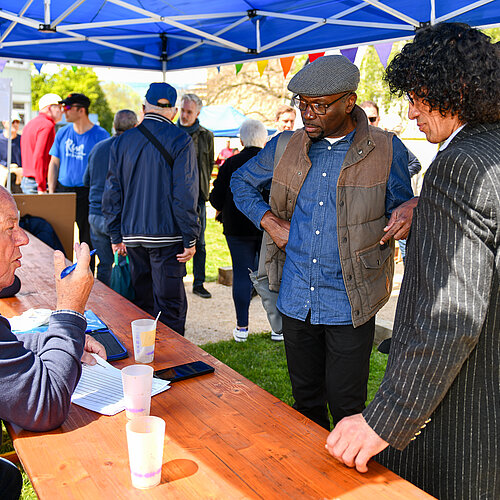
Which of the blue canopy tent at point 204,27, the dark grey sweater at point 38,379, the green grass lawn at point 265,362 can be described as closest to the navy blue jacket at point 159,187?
the green grass lawn at point 265,362

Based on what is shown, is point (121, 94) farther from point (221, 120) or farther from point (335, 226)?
point (335, 226)

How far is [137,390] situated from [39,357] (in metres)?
0.29

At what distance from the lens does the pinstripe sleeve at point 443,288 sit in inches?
45.3

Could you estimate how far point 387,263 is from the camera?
2518mm

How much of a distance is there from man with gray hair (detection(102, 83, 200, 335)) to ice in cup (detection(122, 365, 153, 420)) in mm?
2523

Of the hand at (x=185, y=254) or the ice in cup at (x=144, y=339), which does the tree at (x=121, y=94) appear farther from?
the ice in cup at (x=144, y=339)

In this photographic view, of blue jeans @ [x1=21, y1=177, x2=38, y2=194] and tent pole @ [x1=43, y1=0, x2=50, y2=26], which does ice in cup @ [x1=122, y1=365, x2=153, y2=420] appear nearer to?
tent pole @ [x1=43, y1=0, x2=50, y2=26]

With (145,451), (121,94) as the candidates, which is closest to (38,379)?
(145,451)

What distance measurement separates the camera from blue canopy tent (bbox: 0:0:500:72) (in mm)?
4387

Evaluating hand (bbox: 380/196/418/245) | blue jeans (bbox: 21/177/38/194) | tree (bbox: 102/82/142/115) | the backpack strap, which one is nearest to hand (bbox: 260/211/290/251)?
hand (bbox: 380/196/418/245)

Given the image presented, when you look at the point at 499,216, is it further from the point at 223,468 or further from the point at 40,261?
the point at 40,261

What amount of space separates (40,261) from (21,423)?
238 cm

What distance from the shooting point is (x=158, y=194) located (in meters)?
4.01

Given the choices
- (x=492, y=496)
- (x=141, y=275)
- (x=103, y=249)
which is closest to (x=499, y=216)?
(x=492, y=496)
